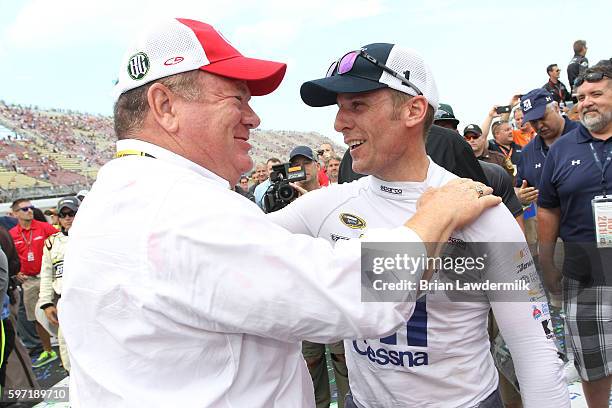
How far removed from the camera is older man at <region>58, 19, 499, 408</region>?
1.10 metres

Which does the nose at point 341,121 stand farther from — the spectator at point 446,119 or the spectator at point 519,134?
the spectator at point 519,134

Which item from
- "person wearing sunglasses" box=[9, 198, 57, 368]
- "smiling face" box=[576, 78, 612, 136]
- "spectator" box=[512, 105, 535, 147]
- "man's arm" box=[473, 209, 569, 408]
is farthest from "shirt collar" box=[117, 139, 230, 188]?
"person wearing sunglasses" box=[9, 198, 57, 368]

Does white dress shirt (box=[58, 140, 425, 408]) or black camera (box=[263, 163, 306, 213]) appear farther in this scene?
black camera (box=[263, 163, 306, 213])

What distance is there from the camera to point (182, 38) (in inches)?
53.7

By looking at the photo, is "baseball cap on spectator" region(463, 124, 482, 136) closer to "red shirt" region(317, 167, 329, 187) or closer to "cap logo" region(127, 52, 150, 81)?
"red shirt" region(317, 167, 329, 187)

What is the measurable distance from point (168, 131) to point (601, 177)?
2868mm

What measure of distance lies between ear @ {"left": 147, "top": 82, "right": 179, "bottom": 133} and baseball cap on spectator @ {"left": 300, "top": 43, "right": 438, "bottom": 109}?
534 millimetres

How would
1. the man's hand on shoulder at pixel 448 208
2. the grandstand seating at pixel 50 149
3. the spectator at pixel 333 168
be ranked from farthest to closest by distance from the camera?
1. the grandstand seating at pixel 50 149
2. the spectator at pixel 333 168
3. the man's hand on shoulder at pixel 448 208

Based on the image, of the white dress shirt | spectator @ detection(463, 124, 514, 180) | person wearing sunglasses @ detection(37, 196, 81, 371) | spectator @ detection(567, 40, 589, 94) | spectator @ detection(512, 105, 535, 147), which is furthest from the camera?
spectator @ detection(567, 40, 589, 94)

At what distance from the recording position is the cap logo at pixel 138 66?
1351 millimetres

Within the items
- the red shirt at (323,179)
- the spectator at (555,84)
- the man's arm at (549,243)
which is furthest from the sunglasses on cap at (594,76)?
the spectator at (555,84)

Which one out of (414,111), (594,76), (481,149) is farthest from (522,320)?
(481,149)

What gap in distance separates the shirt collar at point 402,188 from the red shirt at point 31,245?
268 inches

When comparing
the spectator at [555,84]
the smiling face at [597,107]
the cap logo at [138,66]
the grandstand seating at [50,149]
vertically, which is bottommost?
the cap logo at [138,66]
